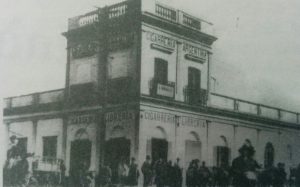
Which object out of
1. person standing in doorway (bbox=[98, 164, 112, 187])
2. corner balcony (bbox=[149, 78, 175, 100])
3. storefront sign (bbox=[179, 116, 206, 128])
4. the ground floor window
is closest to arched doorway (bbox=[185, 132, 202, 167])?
storefront sign (bbox=[179, 116, 206, 128])

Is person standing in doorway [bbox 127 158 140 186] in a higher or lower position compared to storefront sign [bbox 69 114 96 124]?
lower

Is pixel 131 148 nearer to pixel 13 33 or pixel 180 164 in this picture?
pixel 180 164

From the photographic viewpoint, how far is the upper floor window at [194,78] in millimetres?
9215

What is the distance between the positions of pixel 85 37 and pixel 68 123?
46.1 inches

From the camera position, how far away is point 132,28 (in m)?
8.12

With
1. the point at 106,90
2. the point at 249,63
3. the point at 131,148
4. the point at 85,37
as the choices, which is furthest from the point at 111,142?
the point at 249,63

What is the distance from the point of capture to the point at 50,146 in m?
7.92

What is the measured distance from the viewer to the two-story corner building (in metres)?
7.67

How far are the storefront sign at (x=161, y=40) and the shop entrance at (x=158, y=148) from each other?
133 centimetres

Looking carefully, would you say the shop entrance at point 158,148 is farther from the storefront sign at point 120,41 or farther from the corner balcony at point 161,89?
the storefront sign at point 120,41

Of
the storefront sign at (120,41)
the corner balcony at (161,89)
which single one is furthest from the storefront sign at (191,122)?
the storefront sign at (120,41)

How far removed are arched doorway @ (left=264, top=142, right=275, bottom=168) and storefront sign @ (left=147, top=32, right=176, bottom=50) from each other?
1.95 meters

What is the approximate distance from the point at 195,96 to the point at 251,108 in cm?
86

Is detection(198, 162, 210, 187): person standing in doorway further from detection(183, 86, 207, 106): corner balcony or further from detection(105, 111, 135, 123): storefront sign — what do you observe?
detection(105, 111, 135, 123): storefront sign
